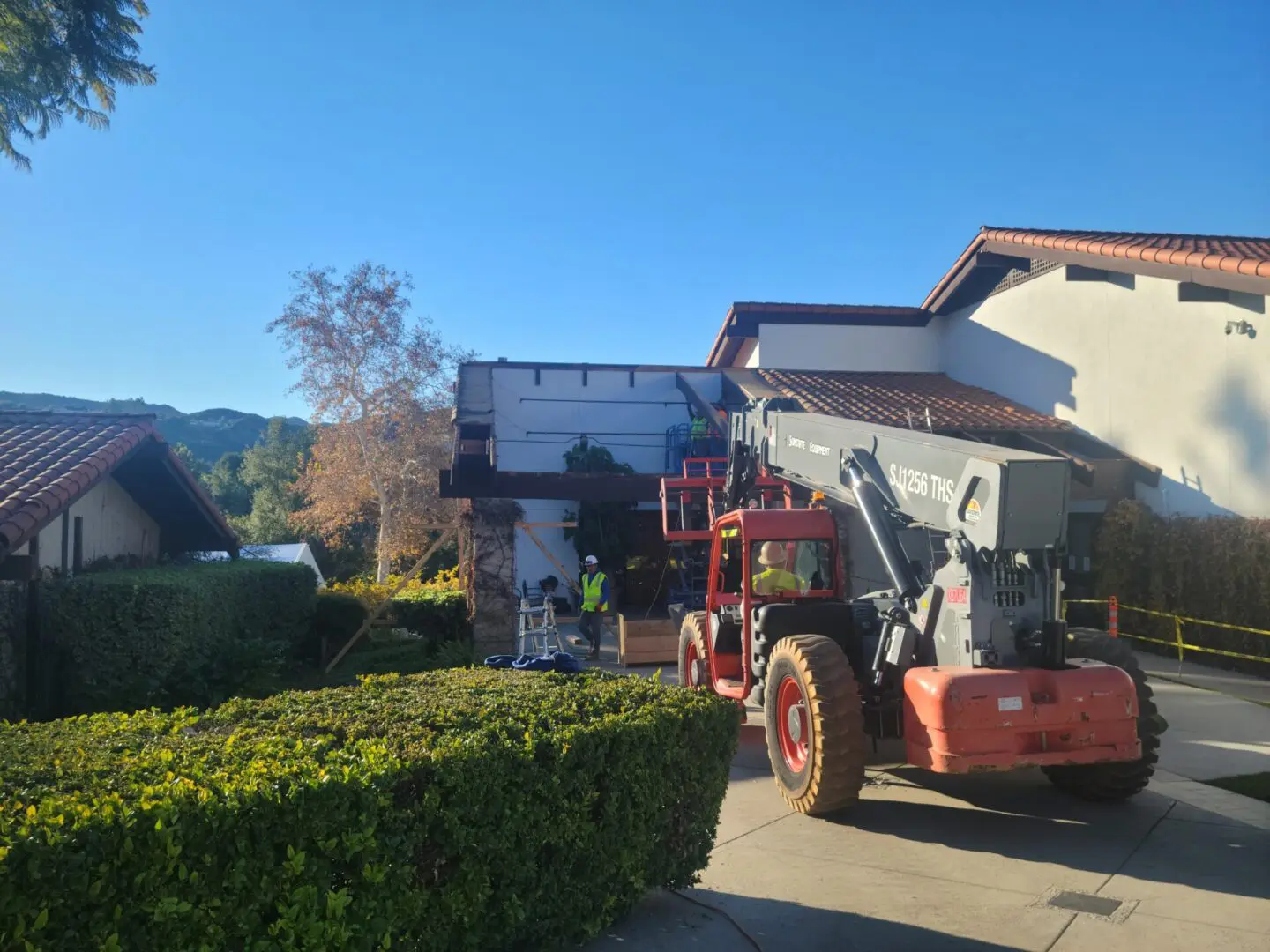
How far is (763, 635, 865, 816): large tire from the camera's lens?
7.08 meters

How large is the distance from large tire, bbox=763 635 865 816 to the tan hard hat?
198cm

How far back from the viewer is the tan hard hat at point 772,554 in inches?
388

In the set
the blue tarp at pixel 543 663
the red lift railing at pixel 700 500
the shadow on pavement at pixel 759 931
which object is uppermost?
the red lift railing at pixel 700 500

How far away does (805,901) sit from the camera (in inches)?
226

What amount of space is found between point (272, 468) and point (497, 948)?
50606 millimetres

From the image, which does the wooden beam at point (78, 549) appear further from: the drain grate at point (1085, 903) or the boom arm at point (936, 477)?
the drain grate at point (1085, 903)

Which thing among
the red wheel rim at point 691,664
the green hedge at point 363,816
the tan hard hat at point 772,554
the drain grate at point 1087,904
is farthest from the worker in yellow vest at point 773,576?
the drain grate at point 1087,904

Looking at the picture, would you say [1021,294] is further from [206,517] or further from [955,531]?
[206,517]

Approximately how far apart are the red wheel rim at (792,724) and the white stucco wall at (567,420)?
15.1 m

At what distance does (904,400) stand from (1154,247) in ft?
19.9

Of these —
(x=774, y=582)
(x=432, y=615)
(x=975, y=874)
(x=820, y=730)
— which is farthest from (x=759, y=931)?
(x=432, y=615)

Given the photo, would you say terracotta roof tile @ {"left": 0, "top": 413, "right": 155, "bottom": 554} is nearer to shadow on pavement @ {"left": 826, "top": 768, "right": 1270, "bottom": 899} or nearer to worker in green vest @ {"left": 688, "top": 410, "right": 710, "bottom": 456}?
shadow on pavement @ {"left": 826, "top": 768, "right": 1270, "bottom": 899}

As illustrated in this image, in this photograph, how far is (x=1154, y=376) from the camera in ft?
54.2

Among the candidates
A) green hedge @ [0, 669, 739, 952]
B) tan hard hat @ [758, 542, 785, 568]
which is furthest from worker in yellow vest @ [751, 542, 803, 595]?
green hedge @ [0, 669, 739, 952]
